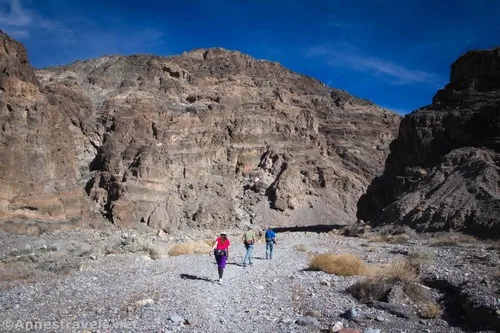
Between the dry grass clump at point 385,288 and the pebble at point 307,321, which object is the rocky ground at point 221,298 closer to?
the pebble at point 307,321

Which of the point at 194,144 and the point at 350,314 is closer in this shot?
the point at 350,314

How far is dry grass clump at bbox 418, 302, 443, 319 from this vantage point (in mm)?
8930

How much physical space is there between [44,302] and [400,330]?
959 centimetres

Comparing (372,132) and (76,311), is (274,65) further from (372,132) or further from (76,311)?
(76,311)

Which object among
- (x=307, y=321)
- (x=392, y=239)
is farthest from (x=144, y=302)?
(x=392, y=239)

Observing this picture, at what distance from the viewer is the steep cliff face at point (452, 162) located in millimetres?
29109

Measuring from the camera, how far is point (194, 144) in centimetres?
7638

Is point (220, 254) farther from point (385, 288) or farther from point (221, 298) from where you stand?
point (385, 288)

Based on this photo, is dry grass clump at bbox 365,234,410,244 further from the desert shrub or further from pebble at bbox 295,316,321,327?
pebble at bbox 295,316,321,327

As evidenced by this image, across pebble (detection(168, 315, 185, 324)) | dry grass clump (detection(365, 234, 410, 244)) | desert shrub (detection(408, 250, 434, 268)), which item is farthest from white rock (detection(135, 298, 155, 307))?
dry grass clump (detection(365, 234, 410, 244))

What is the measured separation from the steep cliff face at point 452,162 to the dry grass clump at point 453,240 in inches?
42.7

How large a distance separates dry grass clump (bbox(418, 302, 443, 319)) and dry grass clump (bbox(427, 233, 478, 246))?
51.6 feet

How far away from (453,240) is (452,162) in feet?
43.6

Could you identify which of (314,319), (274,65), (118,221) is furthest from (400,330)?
(274,65)
